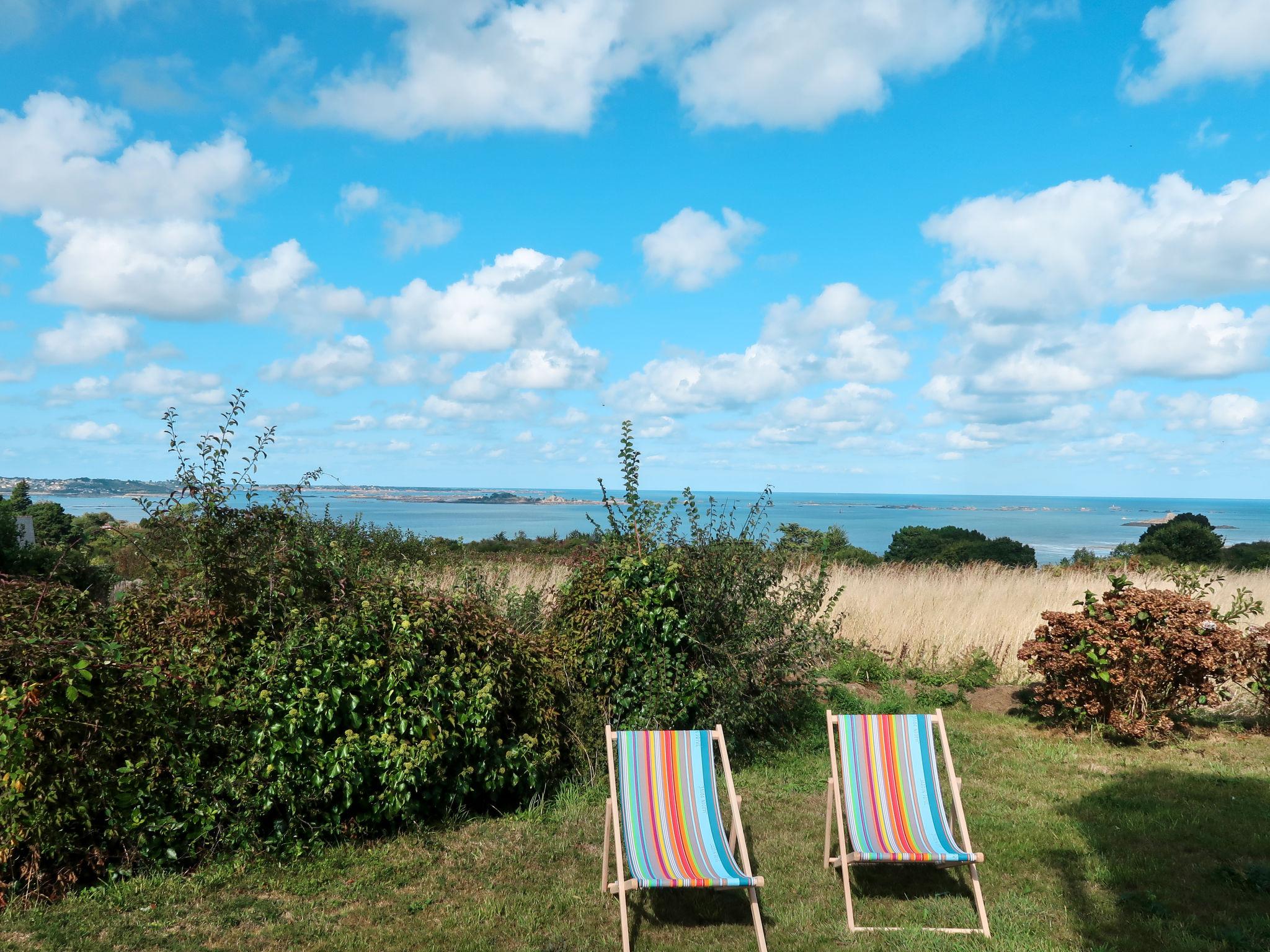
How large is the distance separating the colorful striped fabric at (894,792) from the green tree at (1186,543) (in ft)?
55.7

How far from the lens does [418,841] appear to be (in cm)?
495

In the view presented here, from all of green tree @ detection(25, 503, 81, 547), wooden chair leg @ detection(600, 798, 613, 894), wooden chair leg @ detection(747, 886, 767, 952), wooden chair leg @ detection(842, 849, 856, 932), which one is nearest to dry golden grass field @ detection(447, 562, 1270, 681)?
wooden chair leg @ detection(600, 798, 613, 894)

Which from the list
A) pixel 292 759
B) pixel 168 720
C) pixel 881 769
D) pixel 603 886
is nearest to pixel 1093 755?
pixel 881 769

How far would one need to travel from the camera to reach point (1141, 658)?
719 centimetres

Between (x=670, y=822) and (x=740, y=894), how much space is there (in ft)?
1.92

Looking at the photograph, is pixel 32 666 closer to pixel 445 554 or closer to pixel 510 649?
pixel 510 649

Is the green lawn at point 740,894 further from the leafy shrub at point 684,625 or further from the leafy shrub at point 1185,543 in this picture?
the leafy shrub at point 1185,543

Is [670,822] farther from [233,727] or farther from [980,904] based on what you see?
[233,727]

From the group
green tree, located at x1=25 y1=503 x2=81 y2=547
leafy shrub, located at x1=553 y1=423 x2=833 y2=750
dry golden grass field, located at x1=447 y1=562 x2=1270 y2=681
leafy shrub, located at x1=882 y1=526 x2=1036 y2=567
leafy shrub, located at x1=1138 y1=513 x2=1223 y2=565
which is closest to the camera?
leafy shrub, located at x1=553 y1=423 x2=833 y2=750

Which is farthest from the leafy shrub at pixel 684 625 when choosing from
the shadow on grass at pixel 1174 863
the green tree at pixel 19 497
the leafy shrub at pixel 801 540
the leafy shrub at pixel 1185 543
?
the leafy shrub at pixel 1185 543

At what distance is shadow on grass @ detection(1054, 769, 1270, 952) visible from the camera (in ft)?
13.2

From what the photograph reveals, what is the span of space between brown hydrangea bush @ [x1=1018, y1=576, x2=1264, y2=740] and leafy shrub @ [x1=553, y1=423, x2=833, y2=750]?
2228 mm

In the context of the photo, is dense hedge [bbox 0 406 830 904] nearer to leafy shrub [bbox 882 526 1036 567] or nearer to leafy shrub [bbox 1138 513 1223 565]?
leafy shrub [bbox 882 526 1036 567]

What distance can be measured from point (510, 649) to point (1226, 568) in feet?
54.0
